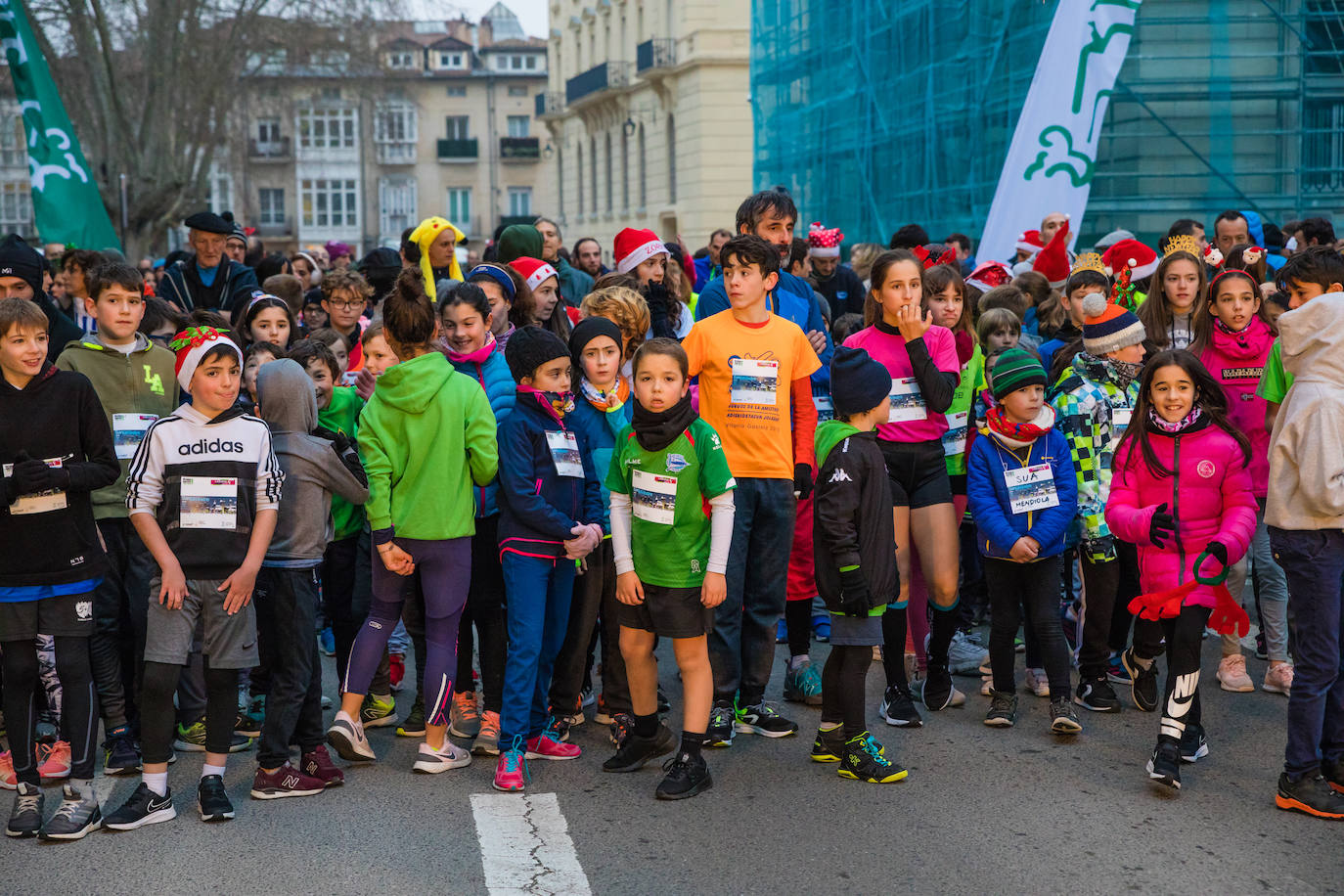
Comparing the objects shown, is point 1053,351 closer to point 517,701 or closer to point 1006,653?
point 1006,653

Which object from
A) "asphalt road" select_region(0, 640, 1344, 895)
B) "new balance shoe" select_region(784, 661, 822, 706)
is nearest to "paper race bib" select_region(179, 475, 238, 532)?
"asphalt road" select_region(0, 640, 1344, 895)

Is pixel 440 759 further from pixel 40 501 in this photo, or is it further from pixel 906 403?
pixel 906 403

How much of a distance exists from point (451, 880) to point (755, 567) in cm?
198

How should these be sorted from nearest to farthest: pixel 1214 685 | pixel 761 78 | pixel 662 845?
pixel 662 845 < pixel 1214 685 < pixel 761 78

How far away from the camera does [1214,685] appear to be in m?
6.49

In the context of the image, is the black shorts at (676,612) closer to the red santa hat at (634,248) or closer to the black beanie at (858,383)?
the black beanie at (858,383)

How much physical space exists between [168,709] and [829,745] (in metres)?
2.49

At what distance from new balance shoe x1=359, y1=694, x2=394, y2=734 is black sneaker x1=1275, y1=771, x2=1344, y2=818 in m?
3.62

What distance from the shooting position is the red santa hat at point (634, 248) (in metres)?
7.45

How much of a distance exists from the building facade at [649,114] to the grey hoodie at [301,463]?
33124mm

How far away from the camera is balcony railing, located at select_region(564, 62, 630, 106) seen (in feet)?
157

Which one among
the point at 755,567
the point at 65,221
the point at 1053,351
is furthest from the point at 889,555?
the point at 65,221

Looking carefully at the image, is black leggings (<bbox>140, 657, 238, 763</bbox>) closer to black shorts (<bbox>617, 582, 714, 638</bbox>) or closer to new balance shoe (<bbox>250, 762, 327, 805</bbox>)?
new balance shoe (<bbox>250, 762, 327, 805</bbox>)

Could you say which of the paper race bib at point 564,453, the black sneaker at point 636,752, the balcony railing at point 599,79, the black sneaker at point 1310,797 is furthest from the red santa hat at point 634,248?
the balcony railing at point 599,79
